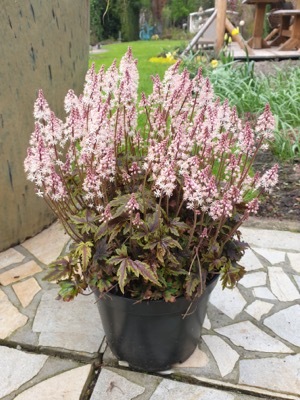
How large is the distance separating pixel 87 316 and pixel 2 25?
1527 millimetres

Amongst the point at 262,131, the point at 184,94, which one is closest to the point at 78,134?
the point at 184,94

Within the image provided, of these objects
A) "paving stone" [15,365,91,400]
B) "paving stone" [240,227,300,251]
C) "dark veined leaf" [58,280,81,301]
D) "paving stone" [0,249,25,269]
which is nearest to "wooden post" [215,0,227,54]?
"paving stone" [240,227,300,251]

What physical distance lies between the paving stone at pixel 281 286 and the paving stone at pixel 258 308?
10 centimetres

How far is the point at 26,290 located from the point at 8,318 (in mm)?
226

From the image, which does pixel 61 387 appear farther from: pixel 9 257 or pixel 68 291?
pixel 9 257

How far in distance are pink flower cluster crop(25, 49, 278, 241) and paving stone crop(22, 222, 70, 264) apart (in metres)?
0.96

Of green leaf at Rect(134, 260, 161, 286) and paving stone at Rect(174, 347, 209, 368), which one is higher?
green leaf at Rect(134, 260, 161, 286)

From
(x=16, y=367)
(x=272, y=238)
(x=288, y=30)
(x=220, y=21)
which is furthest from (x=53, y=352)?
(x=288, y=30)

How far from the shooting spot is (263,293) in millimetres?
2354

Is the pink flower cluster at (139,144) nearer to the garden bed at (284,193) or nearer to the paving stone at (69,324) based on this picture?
the paving stone at (69,324)

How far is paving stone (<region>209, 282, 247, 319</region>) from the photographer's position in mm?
2213

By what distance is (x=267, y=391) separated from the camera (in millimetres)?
1757

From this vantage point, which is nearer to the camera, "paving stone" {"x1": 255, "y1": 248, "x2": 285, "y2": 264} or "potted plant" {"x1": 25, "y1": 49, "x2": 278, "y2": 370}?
"potted plant" {"x1": 25, "y1": 49, "x2": 278, "y2": 370}

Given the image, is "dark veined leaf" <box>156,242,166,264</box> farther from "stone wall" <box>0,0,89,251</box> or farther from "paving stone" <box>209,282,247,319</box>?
"stone wall" <box>0,0,89,251</box>
